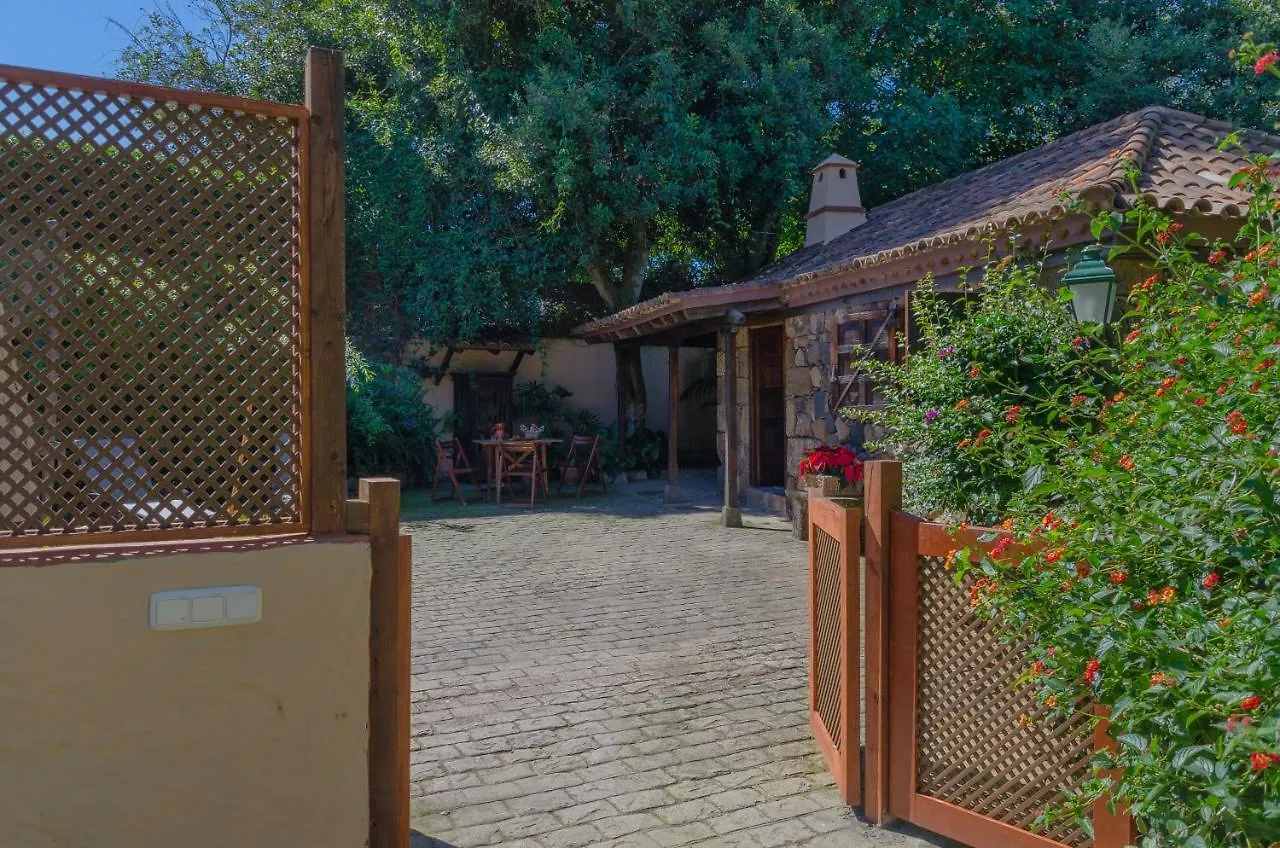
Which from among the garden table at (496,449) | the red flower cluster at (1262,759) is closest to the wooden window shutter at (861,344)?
the garden table at (496,449)

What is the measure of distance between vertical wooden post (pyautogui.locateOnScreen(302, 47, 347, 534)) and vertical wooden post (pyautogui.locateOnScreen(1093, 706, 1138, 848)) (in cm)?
224

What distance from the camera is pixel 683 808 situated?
10.7ft

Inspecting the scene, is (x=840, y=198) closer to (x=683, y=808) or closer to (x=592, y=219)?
(x=592, y=219)

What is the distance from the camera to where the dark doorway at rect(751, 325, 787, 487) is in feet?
38.9

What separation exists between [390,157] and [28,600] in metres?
13.0

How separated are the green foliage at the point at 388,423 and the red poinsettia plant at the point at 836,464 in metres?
6.38

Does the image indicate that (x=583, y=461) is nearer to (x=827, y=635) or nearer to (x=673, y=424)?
(x=673, y=424)

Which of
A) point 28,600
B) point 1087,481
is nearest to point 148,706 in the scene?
point 28,600

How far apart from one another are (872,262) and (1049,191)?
61.4 inches

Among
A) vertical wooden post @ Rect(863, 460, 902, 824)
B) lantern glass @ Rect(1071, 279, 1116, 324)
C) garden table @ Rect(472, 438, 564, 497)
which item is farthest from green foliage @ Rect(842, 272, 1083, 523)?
garden table @ Rect(472, 438, 564, 497)

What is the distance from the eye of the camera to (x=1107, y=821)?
2.52m

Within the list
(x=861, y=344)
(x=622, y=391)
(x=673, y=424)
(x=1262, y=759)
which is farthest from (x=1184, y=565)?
(x=622, y=391)

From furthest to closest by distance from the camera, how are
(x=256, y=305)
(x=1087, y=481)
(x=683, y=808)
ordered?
(x=683, y=808)
(x=256, y=305)
(x=1087, y=481)

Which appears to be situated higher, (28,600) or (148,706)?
(28,600)
